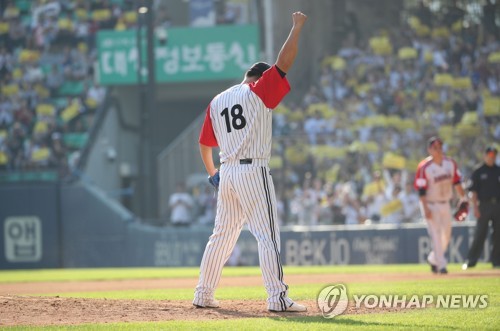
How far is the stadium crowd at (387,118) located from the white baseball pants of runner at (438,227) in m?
6.78

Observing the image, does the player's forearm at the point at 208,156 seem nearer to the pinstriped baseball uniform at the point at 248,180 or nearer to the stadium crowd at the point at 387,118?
the pinstriped baseball uniform at the point at 248,180

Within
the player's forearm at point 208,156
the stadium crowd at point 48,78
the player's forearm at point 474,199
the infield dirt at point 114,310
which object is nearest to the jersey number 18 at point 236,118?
the player's forearm at point 208,156

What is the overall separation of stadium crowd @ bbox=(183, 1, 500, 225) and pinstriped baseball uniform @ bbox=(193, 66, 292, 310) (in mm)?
13319

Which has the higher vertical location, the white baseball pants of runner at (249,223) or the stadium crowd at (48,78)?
the stadium crowd at (48,78)

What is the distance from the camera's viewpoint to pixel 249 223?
858cm

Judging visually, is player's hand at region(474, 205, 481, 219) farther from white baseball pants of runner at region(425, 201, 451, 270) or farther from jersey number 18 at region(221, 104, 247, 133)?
jersey number 18 at region(221, 104, 247, 133)

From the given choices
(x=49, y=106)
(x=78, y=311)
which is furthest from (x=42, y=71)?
(x=78, y=311)

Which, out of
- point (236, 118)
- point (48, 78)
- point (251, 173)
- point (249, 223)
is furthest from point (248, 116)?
point (48, 78)

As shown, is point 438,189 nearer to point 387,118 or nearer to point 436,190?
point 436,190

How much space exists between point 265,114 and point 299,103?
19251 mm

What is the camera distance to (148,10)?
77.4 feet

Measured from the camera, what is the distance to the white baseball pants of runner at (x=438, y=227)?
47.6ft

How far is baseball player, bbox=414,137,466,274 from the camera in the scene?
14.6m

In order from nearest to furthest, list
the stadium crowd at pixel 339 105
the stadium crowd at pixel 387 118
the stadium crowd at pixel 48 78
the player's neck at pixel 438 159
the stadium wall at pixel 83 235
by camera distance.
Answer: the player's neck at pixel 438 159
the stadium crowd at pixel 387 118
the stadium crowd at pixel 339 105
the stadium wall at pixel 83 235
the stadium crowd at pixel 48 78
